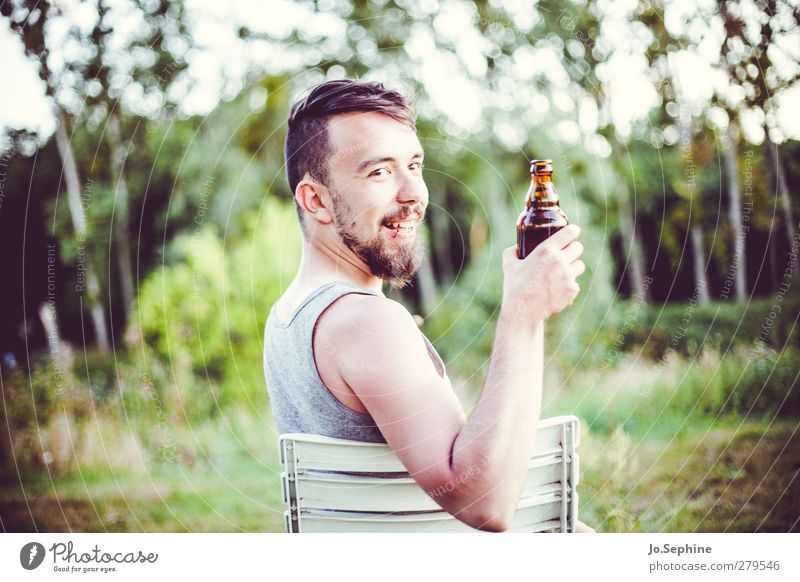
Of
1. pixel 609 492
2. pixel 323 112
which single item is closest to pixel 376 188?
pixel 323 112

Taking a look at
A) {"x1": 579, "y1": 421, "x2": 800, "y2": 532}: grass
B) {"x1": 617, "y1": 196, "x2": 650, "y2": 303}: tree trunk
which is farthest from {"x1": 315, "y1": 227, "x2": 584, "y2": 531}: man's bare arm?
{"x1": 617, "y1": 196, "x2": 650, "y2": 303}: tree trunk

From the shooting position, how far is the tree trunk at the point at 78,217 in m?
3.29

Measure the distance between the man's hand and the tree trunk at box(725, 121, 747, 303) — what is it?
2147 millimetres

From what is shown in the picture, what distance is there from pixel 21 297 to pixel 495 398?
2.70 m

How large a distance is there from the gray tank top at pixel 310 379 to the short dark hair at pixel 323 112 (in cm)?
34

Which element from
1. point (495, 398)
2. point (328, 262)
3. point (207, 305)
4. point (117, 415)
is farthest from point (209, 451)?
point (495, 398)

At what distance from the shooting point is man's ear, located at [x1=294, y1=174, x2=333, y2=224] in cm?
169

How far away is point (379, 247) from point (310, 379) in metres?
0.39

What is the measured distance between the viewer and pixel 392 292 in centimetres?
378

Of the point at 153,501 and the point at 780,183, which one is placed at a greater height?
the point at 780,183

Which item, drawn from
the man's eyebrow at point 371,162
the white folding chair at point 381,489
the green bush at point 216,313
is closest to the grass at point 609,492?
the green bush at point 216,313

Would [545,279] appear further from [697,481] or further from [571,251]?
[697,481]

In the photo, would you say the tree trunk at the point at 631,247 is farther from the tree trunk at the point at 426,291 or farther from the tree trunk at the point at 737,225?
the tree trunk at the point at 426,291

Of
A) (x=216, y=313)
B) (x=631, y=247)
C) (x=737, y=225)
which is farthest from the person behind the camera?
(x=631, y=247)
